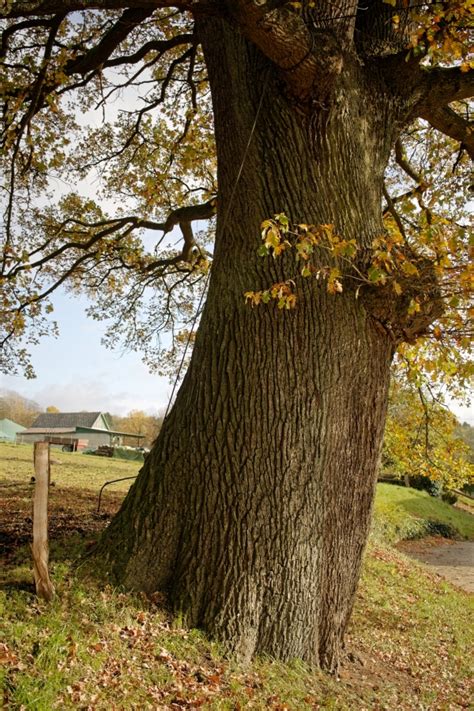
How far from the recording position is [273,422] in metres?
4.15

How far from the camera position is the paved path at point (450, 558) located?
14255 millimetres

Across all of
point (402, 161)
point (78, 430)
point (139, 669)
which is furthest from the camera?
point (78, 430)

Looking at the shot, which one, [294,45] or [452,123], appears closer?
[294,45]

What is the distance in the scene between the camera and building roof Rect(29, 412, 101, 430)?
233 feet

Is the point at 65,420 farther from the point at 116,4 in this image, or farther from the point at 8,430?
the point at 116,4

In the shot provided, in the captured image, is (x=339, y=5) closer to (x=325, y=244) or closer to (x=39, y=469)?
(x=325, y=244)

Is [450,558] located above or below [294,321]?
below

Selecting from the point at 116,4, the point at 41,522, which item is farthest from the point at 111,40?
the point at 41,522

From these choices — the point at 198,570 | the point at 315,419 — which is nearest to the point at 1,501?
the point at 198,570

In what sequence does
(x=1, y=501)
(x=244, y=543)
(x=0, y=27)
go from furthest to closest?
(x=1, y=501)
(x=0, y=27)
(x=244, y=543)

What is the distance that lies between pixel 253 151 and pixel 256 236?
2.53 ft

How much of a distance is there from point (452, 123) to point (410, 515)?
20798 mm

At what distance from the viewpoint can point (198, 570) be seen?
4.05 meters

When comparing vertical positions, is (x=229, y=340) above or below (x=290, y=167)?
below
